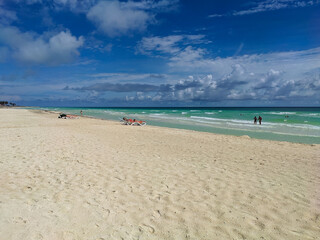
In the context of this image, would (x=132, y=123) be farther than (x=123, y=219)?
Yes

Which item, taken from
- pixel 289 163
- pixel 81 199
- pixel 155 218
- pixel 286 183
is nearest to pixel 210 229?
pixel 155 218

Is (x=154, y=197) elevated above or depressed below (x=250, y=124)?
below

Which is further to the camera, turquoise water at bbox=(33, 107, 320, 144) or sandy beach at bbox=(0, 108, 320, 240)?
turquoise water at bbox=(33, 107, 320, 144)

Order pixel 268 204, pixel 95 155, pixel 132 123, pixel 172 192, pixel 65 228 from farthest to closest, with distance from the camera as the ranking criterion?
pixel 132 123
pixel 95 155
pixel 172 192
pixel 268 204
pixel 65 228

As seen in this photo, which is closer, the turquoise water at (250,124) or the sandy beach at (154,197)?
the sandy beach at (154,197)

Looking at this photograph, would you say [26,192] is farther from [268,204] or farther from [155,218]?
[268,204]

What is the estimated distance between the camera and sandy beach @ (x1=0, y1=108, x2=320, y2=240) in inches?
140

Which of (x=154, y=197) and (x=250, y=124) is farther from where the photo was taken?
(x=250, y=124)

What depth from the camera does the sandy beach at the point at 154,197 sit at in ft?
11.6

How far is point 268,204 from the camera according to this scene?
448 cm

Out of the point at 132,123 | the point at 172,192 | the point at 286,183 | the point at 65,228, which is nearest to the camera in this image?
the point at 65,228

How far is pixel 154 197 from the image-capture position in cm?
475

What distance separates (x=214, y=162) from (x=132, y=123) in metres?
15.9

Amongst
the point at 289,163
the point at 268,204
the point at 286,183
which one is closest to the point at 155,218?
the point at 268,204
